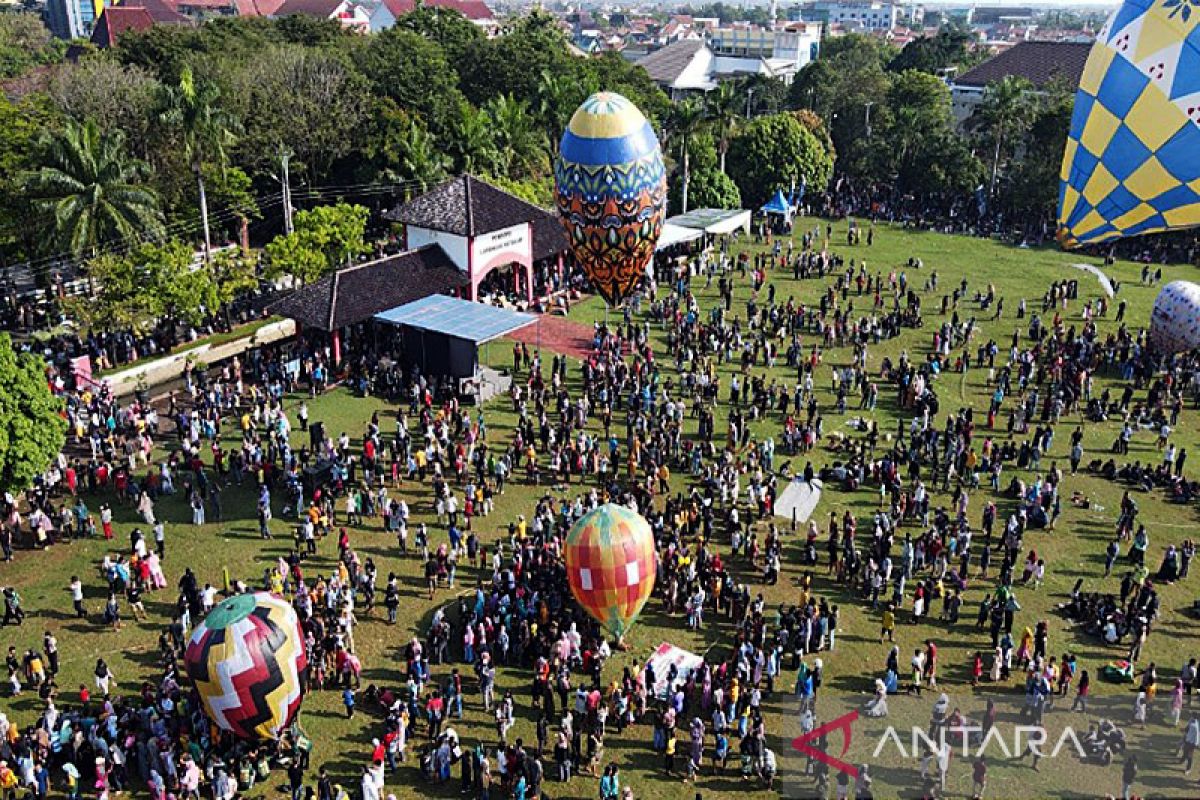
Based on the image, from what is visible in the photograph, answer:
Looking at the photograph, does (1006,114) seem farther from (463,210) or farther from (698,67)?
(698,67)

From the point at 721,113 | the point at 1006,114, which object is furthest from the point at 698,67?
the point at 721,113

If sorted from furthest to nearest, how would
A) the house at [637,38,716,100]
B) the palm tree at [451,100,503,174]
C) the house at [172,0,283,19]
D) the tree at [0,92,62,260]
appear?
1. the house at [172,0,283,19]
2. the house at [637,38,716,100]
3. the palm tree at [451,100,503,174]
4. the tree at [0,92,62,260]

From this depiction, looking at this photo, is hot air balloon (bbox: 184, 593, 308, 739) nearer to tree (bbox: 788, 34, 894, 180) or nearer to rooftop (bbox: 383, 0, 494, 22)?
tree (bbox: 788, 34, 894, 180)

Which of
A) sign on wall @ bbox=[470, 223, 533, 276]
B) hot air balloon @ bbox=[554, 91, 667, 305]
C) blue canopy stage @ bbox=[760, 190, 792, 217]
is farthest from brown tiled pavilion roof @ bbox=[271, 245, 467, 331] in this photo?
blue canopy stage @ bbox=[760, 190, 792, 217]

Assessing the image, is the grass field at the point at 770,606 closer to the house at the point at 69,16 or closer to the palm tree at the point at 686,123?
the palm tree at the point at 686,123

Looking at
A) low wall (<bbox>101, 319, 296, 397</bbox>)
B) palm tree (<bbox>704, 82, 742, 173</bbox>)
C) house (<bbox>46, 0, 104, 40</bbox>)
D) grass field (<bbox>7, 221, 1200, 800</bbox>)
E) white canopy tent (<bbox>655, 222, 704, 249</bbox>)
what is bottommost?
grass field (<bbox>7, 221, 1200, 800</bbox>)

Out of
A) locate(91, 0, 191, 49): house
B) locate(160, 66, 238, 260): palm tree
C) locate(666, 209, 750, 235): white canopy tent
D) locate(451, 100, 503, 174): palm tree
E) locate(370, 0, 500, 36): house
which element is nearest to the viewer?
locate(160, 66, 238, 260): palm tree
